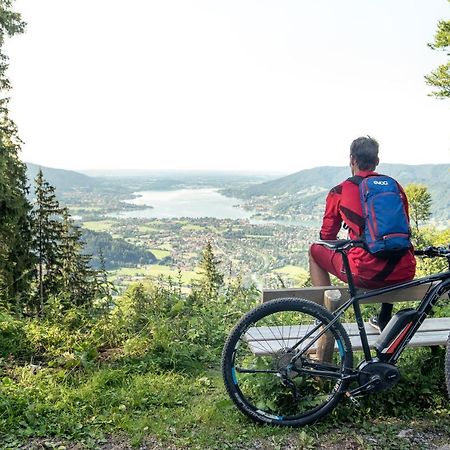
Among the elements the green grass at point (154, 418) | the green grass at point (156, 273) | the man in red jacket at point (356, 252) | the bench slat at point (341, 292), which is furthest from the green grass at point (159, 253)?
the bench slat at point (341, 292)

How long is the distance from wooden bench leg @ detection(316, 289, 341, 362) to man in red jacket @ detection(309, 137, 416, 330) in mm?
186

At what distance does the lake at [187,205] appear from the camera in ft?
376

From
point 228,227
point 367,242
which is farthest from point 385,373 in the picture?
point 228,227

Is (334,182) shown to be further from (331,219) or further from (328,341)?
(328,341)

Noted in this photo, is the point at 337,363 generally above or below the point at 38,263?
above

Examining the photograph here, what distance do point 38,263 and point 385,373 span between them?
54.7 feet

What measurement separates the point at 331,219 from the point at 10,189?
10949 mm

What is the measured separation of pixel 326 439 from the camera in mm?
3303

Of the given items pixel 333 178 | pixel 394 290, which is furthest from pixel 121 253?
pixel 394 290

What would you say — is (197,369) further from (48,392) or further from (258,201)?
(258,201)

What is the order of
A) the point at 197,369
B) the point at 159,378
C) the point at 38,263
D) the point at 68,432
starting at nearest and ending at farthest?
the point at 68,432 < the point at 159,378 < the point at 197,369 < the point at 38,263

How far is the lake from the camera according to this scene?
11462 centimetres

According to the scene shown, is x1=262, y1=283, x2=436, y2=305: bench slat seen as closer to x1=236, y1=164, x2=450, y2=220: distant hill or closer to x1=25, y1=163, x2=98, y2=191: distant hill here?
x1=236, y1=164, x2=450, y2=220: distant hill

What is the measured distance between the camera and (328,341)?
3506 millimetres
